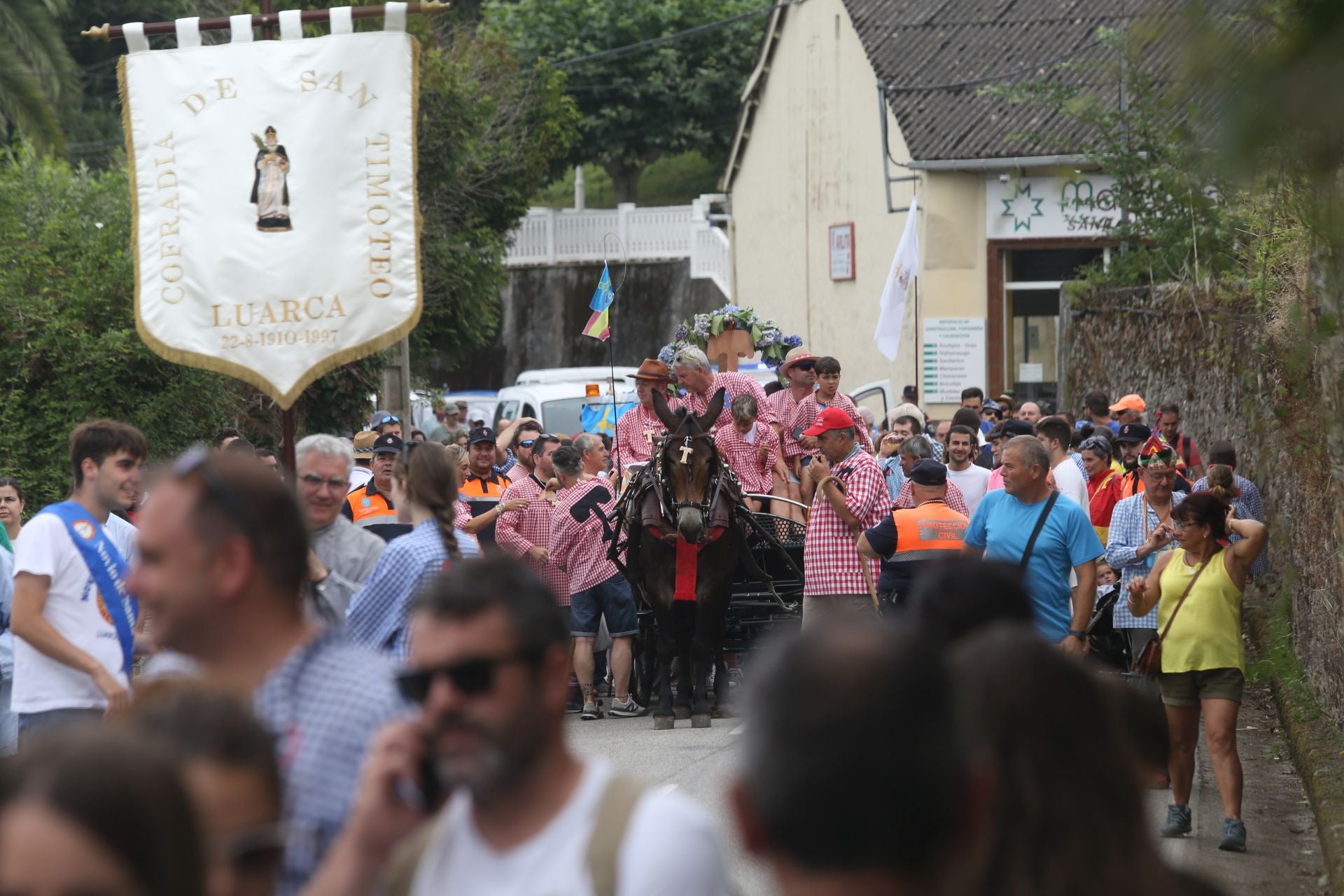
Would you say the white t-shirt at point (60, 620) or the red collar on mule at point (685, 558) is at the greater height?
the white t-shirt at point (60, 620)

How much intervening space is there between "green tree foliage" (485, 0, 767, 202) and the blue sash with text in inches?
1605

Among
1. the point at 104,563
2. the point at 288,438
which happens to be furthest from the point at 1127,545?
the point at 104,563

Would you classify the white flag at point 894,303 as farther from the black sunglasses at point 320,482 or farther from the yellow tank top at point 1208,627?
the black sunglasses at point 320,482

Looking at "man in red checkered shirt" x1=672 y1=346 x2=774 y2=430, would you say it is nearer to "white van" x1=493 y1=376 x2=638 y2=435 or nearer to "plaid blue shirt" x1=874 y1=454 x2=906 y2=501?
"plaid blue shirt" x1=874 y1=454 x2=906 y2=501

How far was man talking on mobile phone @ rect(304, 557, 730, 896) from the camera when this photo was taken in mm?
2646

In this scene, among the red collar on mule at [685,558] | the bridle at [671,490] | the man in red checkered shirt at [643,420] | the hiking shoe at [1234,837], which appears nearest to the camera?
the hiking shoe at [1234,837]

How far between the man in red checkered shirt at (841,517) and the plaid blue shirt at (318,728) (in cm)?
766

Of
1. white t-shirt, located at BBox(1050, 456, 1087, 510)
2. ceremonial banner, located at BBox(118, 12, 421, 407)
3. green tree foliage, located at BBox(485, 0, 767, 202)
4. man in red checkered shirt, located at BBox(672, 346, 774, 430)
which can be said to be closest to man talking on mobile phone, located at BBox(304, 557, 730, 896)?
ceremonial banner, located at BBox(118, 12, 421, 407)

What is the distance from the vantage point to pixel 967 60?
3023 centimetres

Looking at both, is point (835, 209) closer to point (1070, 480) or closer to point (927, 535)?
point (1070, 480)

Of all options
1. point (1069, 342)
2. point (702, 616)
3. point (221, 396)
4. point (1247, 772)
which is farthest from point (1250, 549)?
point (1069, 342)

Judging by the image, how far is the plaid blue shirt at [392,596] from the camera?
17.3 ft

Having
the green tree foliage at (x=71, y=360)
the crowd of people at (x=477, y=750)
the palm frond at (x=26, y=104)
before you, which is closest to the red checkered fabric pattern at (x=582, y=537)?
the green tree foliage at (x=71, y=360)

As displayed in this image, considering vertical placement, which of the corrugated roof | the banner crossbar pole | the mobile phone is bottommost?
the mobile phone
